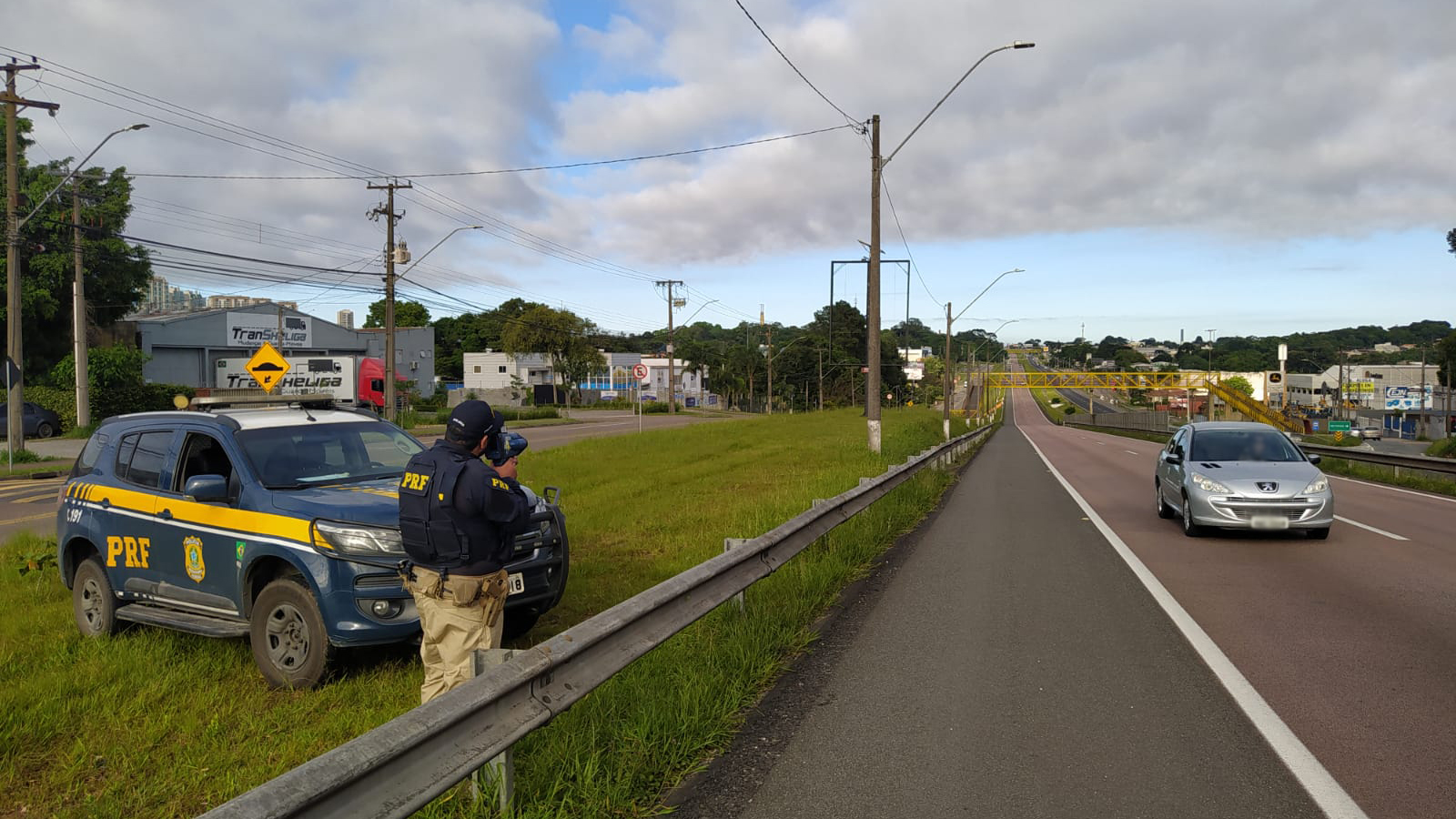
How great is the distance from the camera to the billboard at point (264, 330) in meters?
60.2

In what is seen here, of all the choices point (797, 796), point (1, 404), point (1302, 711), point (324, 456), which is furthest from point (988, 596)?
point (1, 404)

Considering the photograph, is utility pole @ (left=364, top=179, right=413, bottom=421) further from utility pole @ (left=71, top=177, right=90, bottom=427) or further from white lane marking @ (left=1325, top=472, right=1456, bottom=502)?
white lane marking @ (left=1325, top=472, right=1456, bottom=502)

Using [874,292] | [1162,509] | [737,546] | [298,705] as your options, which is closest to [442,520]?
[298,705]

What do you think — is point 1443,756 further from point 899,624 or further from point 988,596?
point 988,596

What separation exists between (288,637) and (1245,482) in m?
10.4

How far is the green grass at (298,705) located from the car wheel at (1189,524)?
174 inches

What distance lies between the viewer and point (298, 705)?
5.45 meters

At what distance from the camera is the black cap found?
4.43 meters

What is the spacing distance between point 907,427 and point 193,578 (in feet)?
104

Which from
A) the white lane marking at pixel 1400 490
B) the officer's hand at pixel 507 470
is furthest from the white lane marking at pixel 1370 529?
the officer's hand at pixel 507 470

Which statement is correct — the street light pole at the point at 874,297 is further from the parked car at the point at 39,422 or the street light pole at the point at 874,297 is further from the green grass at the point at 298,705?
the parked car at the point at 39,422

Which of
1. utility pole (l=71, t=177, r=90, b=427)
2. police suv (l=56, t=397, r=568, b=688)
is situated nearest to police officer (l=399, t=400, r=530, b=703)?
police suv (l=56, t=397, r=568, b=688)

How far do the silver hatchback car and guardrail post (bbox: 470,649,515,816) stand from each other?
10073mm

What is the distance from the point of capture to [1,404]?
34344 mm
